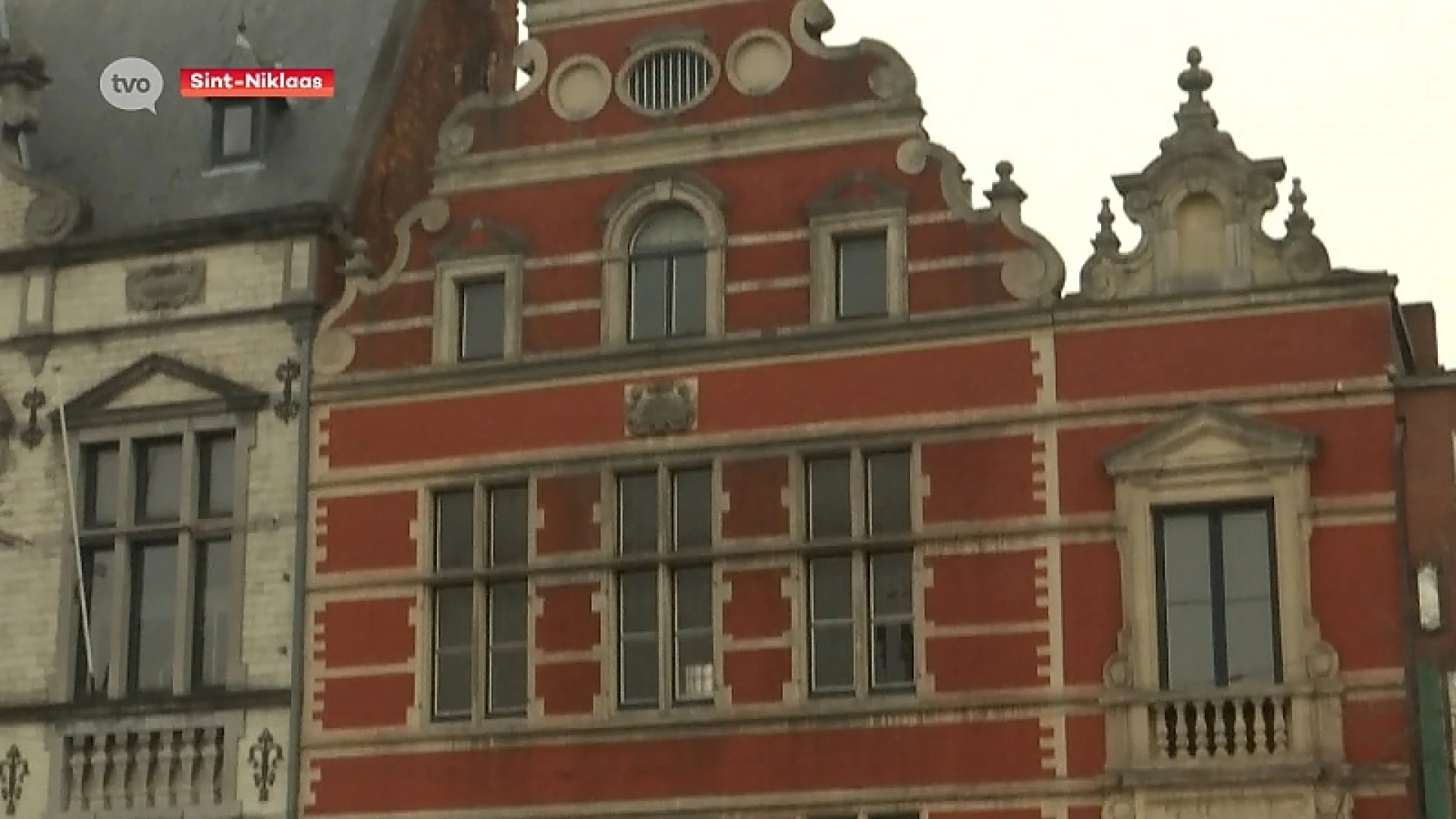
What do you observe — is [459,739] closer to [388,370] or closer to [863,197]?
[388,370]

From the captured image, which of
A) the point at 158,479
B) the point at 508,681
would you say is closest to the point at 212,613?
the point at 158,479

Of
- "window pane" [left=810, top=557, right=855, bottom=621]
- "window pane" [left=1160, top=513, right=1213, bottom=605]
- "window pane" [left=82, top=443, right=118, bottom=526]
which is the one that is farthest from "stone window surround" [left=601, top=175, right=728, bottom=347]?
"window pane" [left=82, top=443, right=118, bottom=526]

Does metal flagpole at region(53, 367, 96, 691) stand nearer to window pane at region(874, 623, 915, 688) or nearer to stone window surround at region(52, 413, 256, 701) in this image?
stone window surround at region(52, 413, 256, 701)

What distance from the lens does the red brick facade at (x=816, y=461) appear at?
73.2ft

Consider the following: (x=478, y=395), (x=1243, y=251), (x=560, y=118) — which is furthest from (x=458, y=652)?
(x=1243, y=251)

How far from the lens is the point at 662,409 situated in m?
24.4

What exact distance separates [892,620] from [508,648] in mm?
3543

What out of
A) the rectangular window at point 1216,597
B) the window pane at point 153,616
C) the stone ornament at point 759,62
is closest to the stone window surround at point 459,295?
the stone ornament at point 759,62

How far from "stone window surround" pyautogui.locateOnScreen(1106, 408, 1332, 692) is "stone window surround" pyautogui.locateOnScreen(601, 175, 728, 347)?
4.03 m

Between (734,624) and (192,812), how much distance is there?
5302 millimetres

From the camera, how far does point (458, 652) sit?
24.7 m

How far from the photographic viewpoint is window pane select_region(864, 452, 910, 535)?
930 inches

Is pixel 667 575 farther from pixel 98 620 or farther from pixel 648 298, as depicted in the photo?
pixel 98 620

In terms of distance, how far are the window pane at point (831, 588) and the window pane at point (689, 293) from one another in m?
2.49
